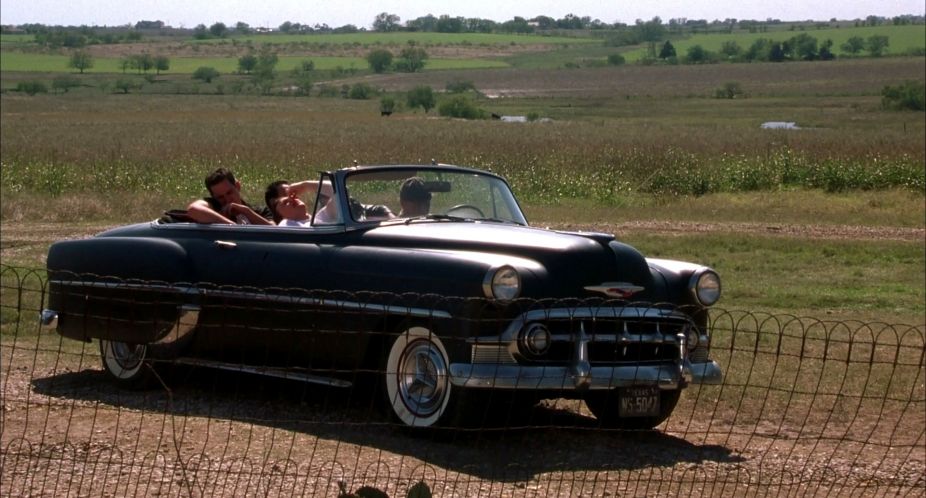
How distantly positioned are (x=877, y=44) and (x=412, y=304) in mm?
122947

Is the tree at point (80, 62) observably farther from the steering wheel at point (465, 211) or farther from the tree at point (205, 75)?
the steering wheel at point (465, 211)

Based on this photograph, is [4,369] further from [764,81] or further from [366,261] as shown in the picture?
[764,81]

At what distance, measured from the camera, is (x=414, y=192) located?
8.05m

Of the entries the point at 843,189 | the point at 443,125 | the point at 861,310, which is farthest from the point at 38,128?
the point at 861,310

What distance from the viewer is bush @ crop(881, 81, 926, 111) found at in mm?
69562

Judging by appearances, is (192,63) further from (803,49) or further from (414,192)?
(414,192)

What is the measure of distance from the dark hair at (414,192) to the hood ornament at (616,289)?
63.1 inches

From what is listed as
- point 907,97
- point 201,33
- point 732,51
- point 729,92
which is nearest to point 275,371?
point 907,97

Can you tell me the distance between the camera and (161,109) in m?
74.6

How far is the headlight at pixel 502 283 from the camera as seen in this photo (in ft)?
21.2

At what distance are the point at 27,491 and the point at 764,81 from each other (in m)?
99.0

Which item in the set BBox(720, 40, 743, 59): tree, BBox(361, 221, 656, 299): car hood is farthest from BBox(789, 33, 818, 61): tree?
BBox(361, 221, 656, 299): car hood

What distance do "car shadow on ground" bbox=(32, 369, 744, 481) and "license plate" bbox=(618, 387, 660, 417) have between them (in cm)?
21

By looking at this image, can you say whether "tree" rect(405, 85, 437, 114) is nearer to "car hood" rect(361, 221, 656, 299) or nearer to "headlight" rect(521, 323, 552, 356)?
"car hood" rect(361, 221, 656, 299)
